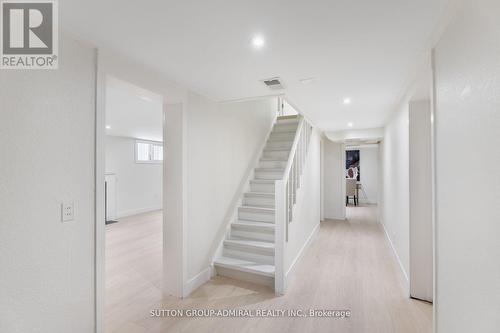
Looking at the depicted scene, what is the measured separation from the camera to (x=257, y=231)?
3.37m

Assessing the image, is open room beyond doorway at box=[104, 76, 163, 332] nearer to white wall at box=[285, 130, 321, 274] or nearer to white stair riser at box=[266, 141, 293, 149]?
white wall at box=[285, 130, 321, 274]

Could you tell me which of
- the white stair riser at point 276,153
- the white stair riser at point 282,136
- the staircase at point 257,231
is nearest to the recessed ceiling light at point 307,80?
the staircase at point 257,231

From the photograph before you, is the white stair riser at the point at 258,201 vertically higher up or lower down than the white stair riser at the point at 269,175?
lower down

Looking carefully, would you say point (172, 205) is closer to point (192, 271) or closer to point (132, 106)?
point (192, 271)

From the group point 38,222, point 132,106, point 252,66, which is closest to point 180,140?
point 252,66

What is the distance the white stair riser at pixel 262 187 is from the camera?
4.01 m

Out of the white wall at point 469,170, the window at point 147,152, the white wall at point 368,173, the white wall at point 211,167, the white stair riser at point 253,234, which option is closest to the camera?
the white wall at point 469,170

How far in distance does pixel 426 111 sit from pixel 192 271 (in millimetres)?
2995

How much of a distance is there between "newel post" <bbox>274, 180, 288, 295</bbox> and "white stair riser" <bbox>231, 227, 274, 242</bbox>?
1.95 ft

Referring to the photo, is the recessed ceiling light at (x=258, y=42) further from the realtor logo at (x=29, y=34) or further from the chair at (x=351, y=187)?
the chair at (x=351, y=187)

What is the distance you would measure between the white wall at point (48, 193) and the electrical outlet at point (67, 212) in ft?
0.07

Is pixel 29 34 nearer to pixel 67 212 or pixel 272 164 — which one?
pixel 67 212

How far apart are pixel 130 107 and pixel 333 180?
5.22 m

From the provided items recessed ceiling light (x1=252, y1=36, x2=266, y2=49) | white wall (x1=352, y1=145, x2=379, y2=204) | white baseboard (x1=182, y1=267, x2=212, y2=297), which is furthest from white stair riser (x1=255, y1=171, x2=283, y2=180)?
white wall (x1=352, y1=145, x2=379, y2=204)
